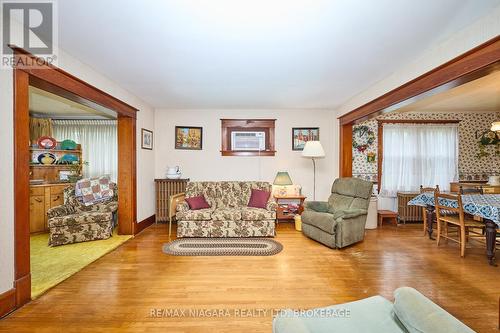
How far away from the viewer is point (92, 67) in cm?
284

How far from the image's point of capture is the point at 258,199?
416 cm

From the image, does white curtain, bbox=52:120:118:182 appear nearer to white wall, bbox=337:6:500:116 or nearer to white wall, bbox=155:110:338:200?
white wall, bbox=155:110:338:200

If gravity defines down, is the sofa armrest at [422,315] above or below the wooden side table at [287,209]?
above

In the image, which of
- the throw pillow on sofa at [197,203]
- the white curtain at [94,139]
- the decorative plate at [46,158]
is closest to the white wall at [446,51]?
the throw pillow on sofa at [197,203]

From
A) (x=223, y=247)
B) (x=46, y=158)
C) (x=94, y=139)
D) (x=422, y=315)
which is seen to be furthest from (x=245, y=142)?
(x=422, y=315)

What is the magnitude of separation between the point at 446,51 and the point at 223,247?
3.54m

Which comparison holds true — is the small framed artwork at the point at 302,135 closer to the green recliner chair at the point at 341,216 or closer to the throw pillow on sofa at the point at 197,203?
the green recliner chair at the point at 341,216

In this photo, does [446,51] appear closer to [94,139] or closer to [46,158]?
[94,139]

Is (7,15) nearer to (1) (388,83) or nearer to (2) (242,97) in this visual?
(2) (242,97)

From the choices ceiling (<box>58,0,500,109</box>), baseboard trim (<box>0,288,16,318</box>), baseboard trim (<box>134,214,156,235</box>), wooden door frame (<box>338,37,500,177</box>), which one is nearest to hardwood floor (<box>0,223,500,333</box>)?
baseboard trim (<box>0,288,16,318</box>)

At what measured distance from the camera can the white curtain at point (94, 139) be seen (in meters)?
5.06

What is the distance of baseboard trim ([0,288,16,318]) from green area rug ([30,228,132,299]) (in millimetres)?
205

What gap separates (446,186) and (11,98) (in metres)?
7.26

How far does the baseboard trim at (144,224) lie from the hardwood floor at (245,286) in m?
0.66
